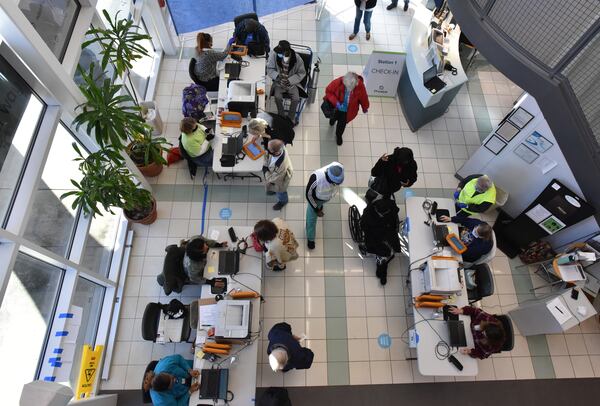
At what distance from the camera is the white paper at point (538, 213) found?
16.5ft

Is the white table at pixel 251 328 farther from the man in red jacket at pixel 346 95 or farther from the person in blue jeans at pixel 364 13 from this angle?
the person in blue jeans at pixel 364 13

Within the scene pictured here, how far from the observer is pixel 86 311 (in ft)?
15.3

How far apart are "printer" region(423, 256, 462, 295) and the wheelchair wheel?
3.91 ft

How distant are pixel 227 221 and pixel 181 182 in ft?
3.63

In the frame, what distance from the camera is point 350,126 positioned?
667 centimetres

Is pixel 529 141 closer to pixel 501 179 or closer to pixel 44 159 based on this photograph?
pixel 501 179

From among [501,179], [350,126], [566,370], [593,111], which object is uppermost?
[350,126]

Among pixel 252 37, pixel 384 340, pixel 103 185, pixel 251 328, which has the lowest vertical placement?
pixel 384 340

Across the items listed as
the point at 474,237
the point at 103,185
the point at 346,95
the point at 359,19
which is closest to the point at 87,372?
the point at 103,185

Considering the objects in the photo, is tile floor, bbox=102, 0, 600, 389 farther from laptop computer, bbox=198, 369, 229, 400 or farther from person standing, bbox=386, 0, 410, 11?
person standing, bbox=386, 0, 410, 11

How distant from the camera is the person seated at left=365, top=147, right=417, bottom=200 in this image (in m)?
5.02

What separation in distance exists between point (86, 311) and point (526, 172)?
6.54 m

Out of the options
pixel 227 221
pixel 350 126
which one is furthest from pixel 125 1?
pixel 350 126

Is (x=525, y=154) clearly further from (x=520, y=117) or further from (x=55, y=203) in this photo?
(x=55, y=203)
